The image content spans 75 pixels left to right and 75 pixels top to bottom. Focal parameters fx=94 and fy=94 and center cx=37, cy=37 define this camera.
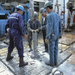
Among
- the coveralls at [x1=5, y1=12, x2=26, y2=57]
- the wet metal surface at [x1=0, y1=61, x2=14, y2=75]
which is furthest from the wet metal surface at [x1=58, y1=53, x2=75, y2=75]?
the wet metal surface at [x1=0, y1=61, x2=14, y2=75]

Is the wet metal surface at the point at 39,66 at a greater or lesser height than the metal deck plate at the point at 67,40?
lesser

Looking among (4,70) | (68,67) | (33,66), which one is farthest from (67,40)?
(4,70)

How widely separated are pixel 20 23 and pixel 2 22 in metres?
4.04

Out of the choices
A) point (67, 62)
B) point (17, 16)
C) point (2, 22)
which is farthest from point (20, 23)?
point (2, 22)

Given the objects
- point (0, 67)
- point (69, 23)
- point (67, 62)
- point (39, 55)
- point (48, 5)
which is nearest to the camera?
point (48, 5)

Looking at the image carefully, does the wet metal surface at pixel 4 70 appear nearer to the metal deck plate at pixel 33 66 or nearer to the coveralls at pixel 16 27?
the metal deck plate at pixel 33 66

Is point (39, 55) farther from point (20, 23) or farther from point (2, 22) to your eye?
point (2, 22)

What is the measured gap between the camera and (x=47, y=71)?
2.67m

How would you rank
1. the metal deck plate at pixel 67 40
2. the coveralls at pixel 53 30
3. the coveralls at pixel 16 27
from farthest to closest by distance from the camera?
the metal deck plate at pixel 67 40, the coveralls at pixel 16 27, the coveralls at pixel 53 30

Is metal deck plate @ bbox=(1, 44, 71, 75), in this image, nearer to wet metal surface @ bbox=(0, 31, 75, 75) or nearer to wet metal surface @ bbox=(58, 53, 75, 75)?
wet metal surface @ bbox=(0, 31, 75, 75)

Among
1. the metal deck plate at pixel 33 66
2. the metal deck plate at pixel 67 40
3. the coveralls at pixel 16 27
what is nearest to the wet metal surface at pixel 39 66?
the metal deck plate at pixel 33 66

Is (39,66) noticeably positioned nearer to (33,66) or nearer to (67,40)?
(33,66)

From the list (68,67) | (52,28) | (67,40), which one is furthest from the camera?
(67,40)

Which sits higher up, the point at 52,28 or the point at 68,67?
the point at 52,28
